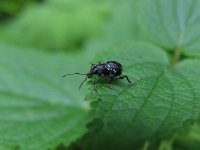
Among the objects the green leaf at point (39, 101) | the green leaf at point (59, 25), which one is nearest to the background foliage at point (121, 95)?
the green leaf at point (39, 101)

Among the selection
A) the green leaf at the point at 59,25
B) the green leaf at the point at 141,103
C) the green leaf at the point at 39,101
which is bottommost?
the green leaf at the point at 141,103

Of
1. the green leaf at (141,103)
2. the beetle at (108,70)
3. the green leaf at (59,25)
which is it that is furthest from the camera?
the green leaf at (59,25)

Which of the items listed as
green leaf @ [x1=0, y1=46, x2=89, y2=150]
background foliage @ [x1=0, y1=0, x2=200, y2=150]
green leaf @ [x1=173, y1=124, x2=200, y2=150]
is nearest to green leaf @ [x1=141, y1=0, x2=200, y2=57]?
background foliage @ [x1=0, y1=0, x2=200, y2=150]

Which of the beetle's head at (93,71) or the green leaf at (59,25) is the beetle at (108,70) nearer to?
the beetle's head at (93,71)

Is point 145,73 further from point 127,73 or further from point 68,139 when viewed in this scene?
point 68,139

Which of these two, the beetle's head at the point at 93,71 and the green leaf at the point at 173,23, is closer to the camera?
the beetle's head at the point at 93,71

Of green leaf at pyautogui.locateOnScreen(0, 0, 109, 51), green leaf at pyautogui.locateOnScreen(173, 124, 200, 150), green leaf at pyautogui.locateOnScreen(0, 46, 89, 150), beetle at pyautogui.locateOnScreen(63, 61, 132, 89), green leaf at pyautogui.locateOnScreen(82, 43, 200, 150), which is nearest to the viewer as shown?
green leaf at pyautogui.locateOnScreen(82, 43, 200, 150)

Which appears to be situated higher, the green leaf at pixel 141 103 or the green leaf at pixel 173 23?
the green leaf at pixel 173 23

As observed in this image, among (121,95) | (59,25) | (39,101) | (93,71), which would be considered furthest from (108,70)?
(59,25)

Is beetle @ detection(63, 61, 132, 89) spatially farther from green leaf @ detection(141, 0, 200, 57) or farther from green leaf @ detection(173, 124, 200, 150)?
green leaf @ detection(173, 124, 200, 150)
